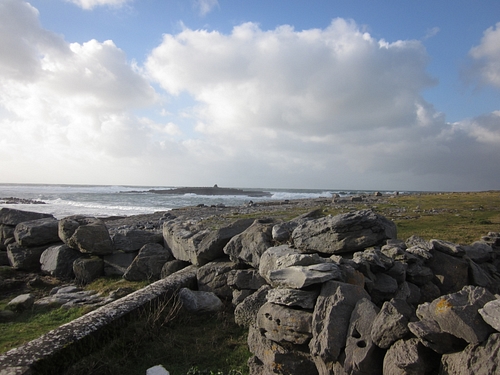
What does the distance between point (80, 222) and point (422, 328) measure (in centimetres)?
1108

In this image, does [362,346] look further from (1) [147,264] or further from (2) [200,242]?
(1) [147,264]

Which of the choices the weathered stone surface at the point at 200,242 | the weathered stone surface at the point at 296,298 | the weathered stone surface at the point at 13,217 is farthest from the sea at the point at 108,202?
the weathered stone surface at the point at 296,298

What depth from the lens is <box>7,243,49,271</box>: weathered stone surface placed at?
34.8ft

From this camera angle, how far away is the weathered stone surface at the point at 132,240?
34.6 feet

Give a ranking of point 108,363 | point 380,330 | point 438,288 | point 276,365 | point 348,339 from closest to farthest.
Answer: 1. point 380,330
2. point 348,339
3. point 276,365
4. point 108,363
5. point 438,288

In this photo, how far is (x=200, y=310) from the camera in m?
6.59

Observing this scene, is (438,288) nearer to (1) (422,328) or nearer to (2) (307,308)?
(2) (307,308)

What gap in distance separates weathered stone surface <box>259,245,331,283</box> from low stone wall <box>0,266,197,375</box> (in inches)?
89.0

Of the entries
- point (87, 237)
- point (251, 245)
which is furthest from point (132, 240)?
point (251, 245)

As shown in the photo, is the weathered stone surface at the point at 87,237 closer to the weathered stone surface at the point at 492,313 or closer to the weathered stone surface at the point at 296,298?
the weathered stone surface at the point at 296,298

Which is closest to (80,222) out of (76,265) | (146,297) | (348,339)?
(76,265)

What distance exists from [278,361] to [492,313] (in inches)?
102

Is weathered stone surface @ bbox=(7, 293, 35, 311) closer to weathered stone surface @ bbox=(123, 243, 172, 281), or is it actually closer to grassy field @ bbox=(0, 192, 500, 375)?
grassy field @ bbox=(0, 192, 500, 375)

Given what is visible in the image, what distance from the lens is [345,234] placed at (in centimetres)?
632
